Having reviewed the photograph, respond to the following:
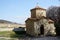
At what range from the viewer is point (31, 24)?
34.0 m

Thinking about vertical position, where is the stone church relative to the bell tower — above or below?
below

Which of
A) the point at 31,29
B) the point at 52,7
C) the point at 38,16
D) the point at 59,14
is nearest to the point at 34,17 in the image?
the point at 38,16

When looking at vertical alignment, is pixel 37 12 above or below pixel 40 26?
above

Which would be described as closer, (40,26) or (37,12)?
(40,26)

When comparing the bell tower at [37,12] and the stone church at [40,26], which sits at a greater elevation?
the bell tower at [37,12]

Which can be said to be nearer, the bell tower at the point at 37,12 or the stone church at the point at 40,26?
the stone church at the point at 40,26

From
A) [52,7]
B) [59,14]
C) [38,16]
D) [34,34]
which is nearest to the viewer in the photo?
[34,34]

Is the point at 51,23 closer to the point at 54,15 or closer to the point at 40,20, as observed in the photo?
the point at 40,20

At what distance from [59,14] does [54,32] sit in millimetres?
16757

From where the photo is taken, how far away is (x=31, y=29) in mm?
33844

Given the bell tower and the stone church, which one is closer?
the stone church

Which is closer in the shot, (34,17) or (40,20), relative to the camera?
(40,20)

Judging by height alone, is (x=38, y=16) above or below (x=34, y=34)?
above

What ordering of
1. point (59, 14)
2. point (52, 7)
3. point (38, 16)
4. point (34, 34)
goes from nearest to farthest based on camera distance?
1. point (34, 34)
2. point (38, 16)
3. point (59, 14)
4. point (52, 7)
